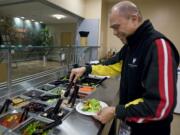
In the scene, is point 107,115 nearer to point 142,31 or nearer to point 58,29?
point 142,31

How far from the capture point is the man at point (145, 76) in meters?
0.73

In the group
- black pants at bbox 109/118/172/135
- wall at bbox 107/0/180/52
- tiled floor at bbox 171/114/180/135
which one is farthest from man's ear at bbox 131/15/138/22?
wall at bbox 107/0/180/52

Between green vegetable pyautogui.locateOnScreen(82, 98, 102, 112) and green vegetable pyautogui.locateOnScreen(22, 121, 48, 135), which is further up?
green vegetable pyautogui.locateOnScreen(82, 98, 102, 112)

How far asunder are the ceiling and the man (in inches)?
55.7

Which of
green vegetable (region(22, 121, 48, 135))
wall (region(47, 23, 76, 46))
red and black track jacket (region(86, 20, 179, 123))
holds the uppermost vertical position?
wall (region(47, 23, 76, 46))

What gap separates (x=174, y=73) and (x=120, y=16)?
0.38 metres

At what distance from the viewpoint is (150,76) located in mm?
749

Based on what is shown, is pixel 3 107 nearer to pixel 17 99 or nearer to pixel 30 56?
pixel 17 99

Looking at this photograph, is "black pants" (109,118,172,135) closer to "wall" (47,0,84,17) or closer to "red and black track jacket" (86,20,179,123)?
"red and black track jacket" (86,20,179,123)

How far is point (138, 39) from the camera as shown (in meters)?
0.93

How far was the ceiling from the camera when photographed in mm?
1968

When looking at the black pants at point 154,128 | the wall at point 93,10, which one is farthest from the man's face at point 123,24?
the wall at point 93,10

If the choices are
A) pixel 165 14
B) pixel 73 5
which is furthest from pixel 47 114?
pixel 165 14

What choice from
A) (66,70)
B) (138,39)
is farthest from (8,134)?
(66,70)
